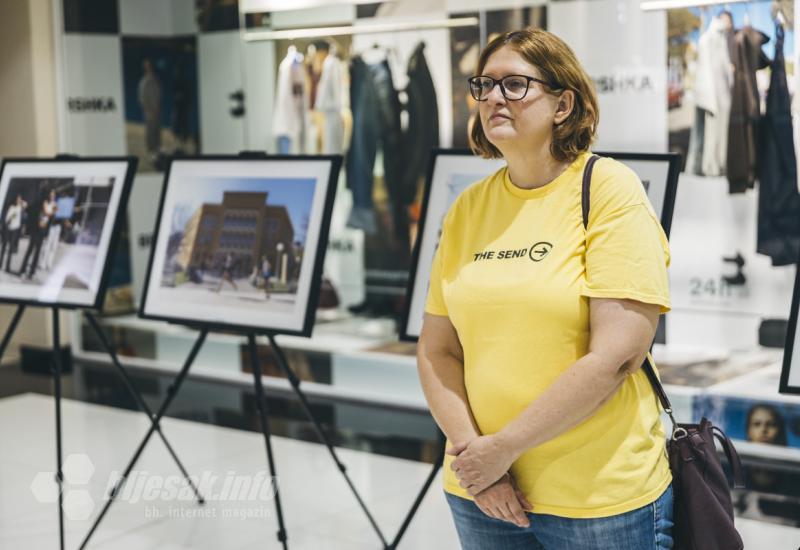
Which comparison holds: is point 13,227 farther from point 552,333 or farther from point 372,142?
point 552,333

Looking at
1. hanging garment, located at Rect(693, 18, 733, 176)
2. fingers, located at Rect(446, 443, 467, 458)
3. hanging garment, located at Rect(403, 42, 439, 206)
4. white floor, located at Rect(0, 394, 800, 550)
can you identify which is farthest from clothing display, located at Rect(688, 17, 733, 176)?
fingers, located at Rect(446, 443, 467, 458)

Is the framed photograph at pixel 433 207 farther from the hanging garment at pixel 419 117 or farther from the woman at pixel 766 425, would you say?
the hanging garment at pixel 419 117

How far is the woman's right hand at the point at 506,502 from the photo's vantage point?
1.72 m

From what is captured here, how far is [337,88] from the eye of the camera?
6.15 m

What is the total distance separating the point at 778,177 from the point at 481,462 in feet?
10.5

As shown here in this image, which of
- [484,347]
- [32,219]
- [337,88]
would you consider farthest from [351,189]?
[484,347]

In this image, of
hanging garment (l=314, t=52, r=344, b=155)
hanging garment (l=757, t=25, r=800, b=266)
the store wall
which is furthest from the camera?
the store wall

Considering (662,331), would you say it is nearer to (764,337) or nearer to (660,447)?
→ (764,337)

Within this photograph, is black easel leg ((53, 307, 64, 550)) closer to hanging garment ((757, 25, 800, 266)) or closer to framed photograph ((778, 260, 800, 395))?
framed photograph ((778, 260, 800, 395))

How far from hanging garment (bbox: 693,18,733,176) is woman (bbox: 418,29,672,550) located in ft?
10.0

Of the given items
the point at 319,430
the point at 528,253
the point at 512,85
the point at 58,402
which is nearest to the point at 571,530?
the point at 528,253

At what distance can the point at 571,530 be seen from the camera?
172 cm

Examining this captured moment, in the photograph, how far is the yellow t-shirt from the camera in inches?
66.4

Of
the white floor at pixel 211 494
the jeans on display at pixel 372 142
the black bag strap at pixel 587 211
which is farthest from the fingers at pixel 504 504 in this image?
the jeans on display at pixel 372 142
